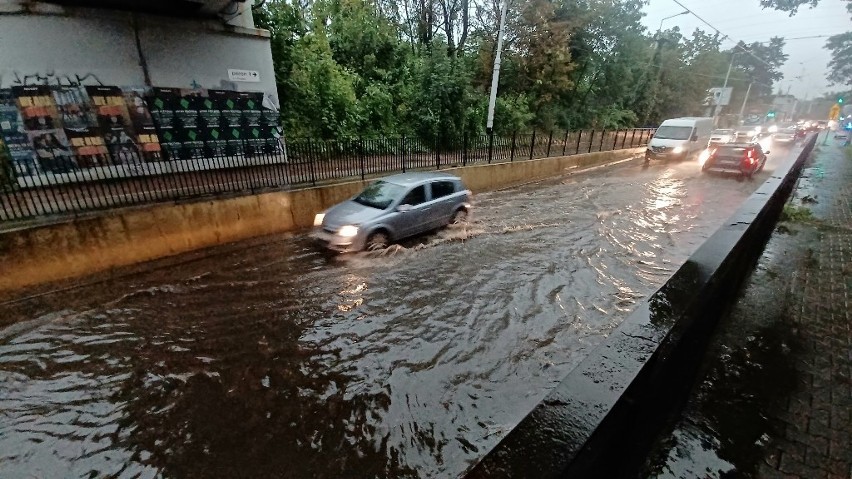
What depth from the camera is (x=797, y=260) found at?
20.6 ft

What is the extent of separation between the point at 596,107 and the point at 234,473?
29.9 meters

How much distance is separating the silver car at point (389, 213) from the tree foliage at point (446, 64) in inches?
232

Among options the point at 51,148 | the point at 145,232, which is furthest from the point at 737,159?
the point at 51,148

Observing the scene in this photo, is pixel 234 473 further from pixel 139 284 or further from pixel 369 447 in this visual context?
pixel 139 284

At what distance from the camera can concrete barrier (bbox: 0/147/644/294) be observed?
614 centimetres

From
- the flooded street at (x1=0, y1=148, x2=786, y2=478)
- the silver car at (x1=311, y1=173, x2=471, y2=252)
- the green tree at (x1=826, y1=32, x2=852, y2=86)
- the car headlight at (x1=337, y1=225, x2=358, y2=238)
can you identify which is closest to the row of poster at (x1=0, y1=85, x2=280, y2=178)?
the flooded street at (x1=0, y1=148, x2=786, y2=478)

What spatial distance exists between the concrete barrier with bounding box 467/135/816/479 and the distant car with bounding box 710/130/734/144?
25163mm

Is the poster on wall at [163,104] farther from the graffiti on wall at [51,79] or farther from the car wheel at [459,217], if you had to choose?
the car wheel at [459,217]

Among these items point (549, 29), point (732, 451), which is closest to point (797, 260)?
point (732, 451)

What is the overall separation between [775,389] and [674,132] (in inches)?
803

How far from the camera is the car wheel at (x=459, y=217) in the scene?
9512 mm

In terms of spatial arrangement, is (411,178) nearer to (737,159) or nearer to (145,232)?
(145,232)

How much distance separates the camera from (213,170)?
29.1ft

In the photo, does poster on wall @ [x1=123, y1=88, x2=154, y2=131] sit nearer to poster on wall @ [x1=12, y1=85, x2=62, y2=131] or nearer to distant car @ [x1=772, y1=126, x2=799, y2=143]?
poster on wall @ [x1=12, y1=85, x2=62, y2=131]
